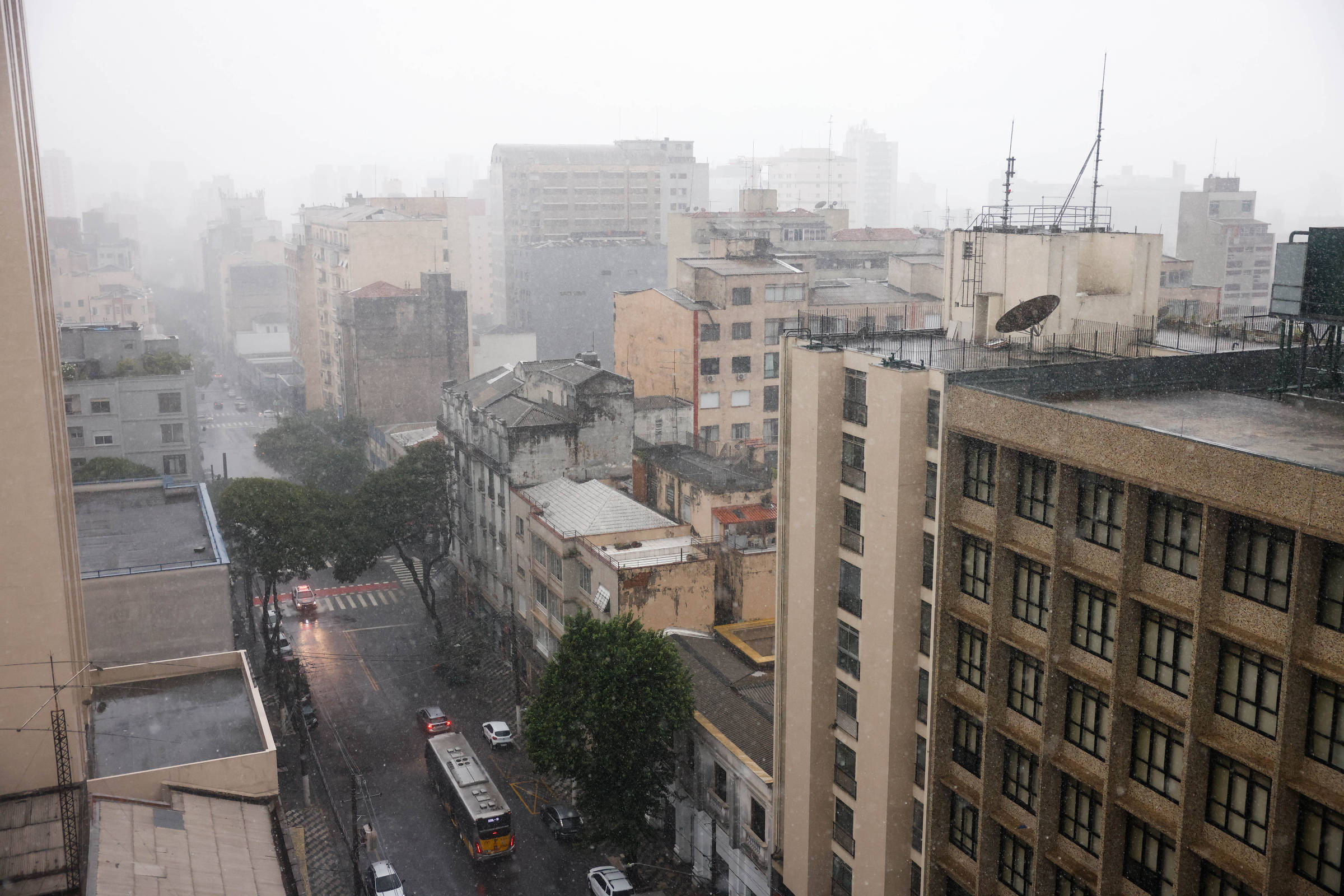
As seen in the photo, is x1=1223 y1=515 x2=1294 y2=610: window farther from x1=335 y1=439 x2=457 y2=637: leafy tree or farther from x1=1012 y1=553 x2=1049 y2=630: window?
x1=335 y1=439 x2=457 y2=637: leafy tree

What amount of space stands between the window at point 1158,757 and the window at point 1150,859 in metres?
0.75

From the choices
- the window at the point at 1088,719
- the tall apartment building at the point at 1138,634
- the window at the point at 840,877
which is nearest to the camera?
the tall apartment building at the point at 1138,634

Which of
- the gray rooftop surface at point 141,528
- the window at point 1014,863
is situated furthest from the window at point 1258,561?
the gray rooftop surface at point 141,528

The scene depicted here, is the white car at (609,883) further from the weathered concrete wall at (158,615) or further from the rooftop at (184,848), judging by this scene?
the weathered concrete wall at (158,615)

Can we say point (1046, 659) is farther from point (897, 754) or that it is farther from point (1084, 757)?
point (897, 754)

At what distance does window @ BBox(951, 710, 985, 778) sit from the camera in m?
22.8

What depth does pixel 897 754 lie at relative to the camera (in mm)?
24375

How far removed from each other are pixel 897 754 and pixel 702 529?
66.2ft

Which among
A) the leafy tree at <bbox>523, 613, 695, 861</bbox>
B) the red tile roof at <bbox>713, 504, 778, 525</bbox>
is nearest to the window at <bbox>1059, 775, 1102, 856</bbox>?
the leafy tree at <bbox>523, 613, 695, 861</bbox>

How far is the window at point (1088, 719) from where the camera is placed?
19.6m

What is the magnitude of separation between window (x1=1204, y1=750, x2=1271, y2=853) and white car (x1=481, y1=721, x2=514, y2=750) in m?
28.6

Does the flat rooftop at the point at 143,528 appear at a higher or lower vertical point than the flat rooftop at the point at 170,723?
higher

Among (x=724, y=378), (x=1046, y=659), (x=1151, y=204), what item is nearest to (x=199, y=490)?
(x=724, y=378)

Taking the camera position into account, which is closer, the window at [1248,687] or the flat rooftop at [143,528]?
the window at [1248,687]
